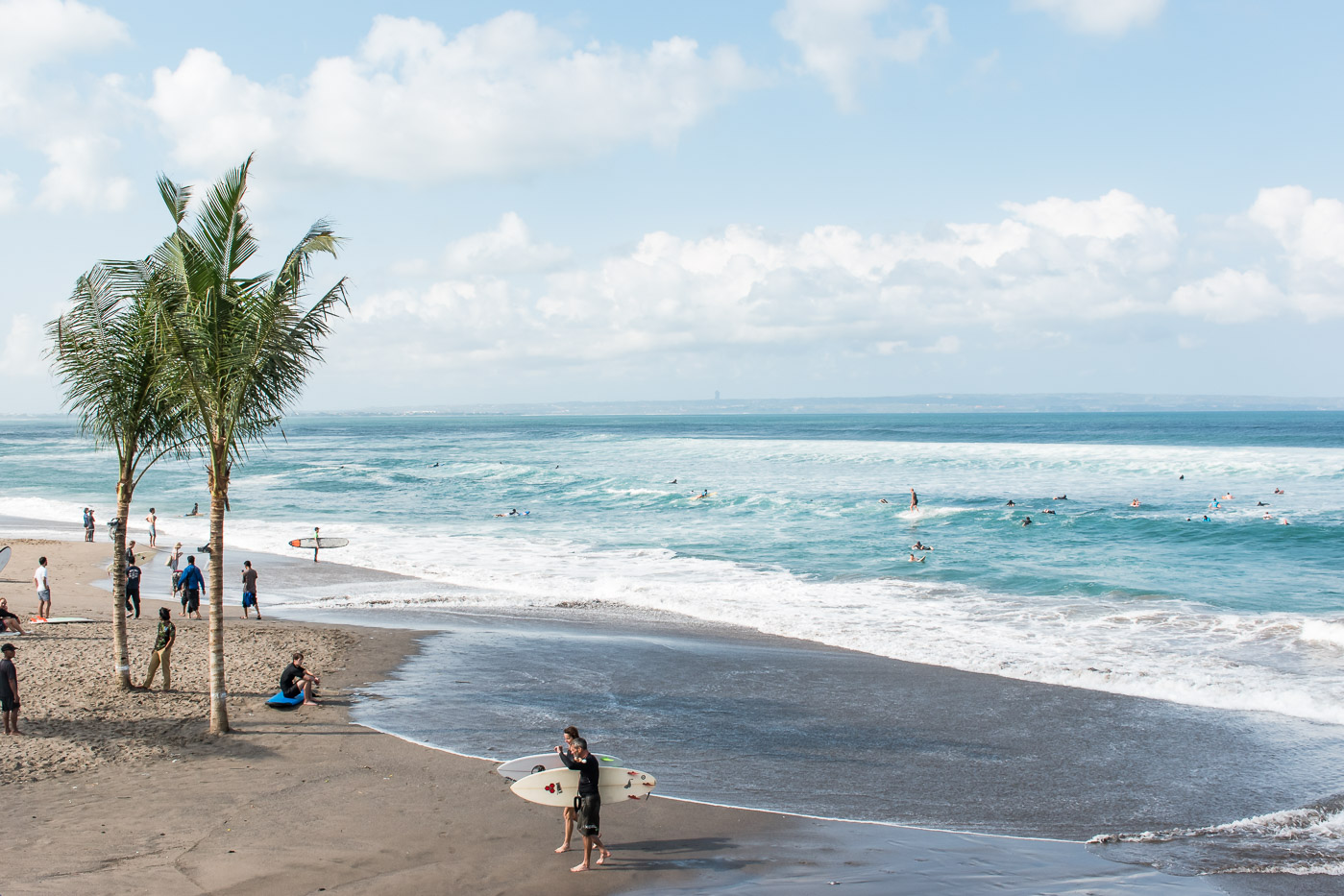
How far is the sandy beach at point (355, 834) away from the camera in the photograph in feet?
25.3

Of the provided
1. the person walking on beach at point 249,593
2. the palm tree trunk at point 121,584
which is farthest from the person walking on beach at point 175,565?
the palm tree trunk at point 121,584

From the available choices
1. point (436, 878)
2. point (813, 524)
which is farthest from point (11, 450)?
point (436, 878)

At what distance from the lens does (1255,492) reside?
47.2 m

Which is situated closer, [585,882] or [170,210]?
[585,882]

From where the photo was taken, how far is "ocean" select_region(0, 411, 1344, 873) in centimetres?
1032

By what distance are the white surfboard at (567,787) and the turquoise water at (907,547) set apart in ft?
31.1

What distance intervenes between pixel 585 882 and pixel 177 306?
25.6 ft

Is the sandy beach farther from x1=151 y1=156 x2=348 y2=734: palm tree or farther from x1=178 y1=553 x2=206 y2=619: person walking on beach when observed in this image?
x1=178 y1=553 x2=206 y2=619: person walking on beach

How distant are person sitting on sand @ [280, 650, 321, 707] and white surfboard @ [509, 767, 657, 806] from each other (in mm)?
5353

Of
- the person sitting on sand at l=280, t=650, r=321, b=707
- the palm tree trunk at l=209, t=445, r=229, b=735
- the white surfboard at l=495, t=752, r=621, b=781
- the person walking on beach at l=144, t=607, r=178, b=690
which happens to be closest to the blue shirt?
the person walking on beach at l=144, t=607, r=178, b=690

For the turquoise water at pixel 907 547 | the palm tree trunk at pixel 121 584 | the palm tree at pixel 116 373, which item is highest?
the palm tree at pixel 116 373

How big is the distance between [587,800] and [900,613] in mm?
14311

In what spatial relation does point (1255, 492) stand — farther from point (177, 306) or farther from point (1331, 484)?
point (177, 306)

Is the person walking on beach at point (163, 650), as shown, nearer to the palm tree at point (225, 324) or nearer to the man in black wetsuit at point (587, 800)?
the palm tree at point (225, 324)
